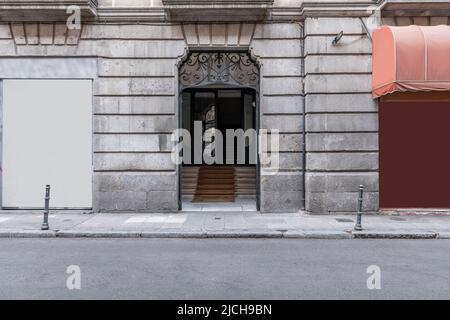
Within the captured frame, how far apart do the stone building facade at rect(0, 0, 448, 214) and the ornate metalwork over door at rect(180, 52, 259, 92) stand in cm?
35

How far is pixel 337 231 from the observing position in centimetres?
1108

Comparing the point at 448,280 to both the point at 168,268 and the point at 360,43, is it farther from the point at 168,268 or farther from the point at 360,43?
the point at 360,43

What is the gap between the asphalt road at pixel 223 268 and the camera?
20.5 ft

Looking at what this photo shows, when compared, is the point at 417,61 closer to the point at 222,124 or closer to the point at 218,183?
the point at 218,183

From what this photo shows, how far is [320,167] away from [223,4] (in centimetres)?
585

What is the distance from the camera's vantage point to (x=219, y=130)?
24453 millimetres

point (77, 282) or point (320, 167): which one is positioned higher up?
point (320, 167)

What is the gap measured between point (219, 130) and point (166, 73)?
10.3m

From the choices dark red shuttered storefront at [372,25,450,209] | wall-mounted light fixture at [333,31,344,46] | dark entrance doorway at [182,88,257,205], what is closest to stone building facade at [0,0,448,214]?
wall-mounted light fixture at [333,31,344,46]

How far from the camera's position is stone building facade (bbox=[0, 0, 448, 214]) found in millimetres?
14000

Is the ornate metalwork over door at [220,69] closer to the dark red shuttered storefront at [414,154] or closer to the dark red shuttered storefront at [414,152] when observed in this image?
the dark red shuttered storefront at [414,152]

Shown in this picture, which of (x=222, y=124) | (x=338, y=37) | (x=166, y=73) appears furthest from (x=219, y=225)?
(x=222, y=124)

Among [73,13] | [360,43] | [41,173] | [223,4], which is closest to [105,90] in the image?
[73,13]

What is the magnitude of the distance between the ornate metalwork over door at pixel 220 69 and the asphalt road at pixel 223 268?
20.3 ft
